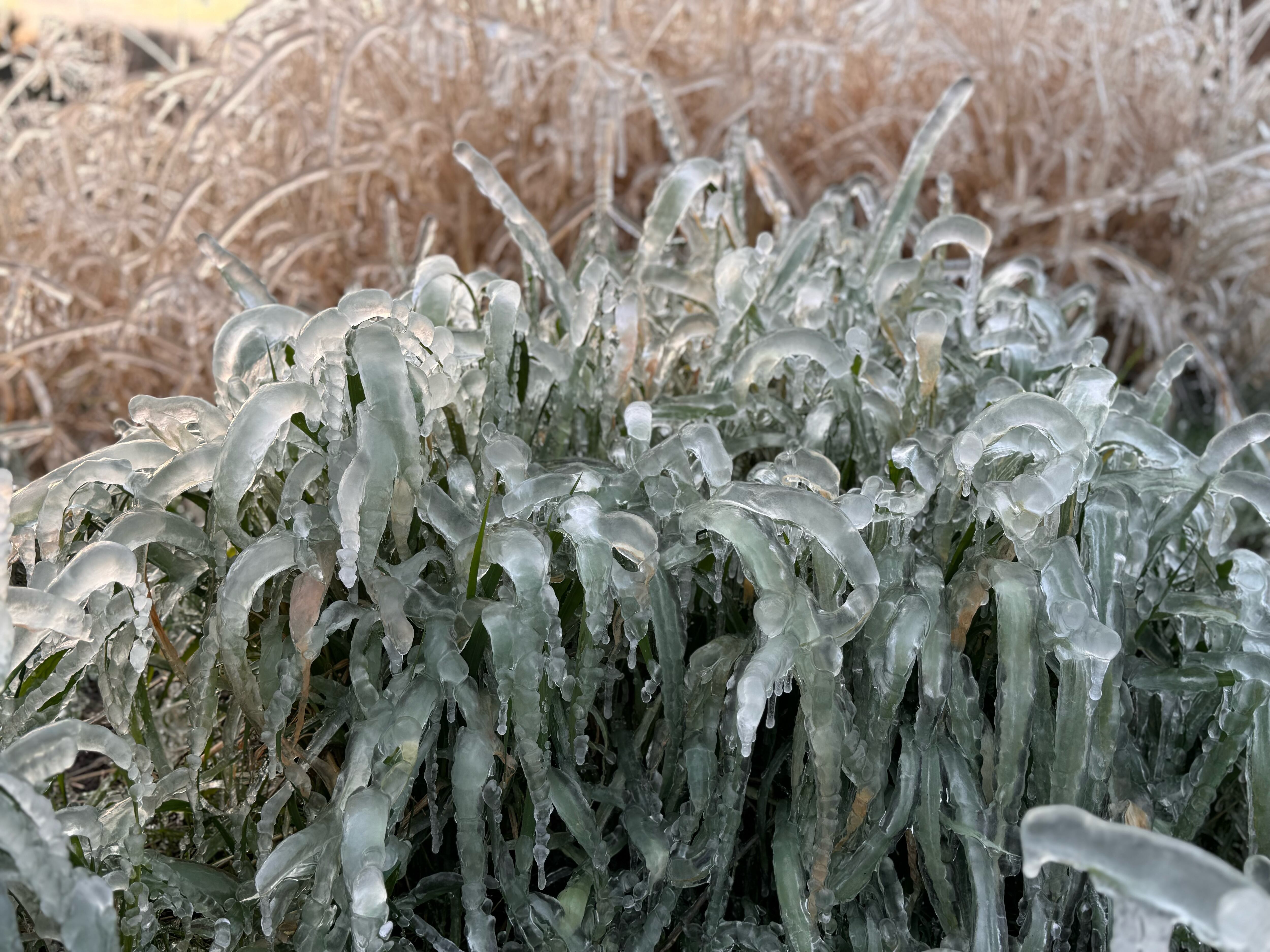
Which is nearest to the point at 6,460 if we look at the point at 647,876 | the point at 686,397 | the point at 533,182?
the point at 533,182

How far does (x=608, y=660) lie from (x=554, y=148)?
1423 millimetres

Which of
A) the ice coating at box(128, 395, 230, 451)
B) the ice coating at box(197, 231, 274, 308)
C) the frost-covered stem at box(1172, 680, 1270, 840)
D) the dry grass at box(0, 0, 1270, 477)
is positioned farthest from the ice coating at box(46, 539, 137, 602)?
the dry grass at box(0, 0, 1270, 477)

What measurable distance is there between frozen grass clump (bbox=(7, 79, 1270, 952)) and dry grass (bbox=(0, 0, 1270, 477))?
0.96m

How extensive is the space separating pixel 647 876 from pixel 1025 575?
11.7 inches

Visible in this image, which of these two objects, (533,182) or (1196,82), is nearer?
(533,182)

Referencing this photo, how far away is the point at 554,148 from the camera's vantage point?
1.88 metres

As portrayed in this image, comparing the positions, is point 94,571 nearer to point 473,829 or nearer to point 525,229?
point 473,829

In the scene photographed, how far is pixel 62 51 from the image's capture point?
2.03 metres

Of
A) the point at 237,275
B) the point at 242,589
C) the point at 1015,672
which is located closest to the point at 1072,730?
the point at 1015,672

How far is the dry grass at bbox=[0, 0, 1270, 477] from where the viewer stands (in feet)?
5.49

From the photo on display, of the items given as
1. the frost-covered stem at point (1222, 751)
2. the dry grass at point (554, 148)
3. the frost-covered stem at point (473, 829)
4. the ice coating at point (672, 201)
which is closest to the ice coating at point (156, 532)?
the frost-covered stem at point (473, 829)

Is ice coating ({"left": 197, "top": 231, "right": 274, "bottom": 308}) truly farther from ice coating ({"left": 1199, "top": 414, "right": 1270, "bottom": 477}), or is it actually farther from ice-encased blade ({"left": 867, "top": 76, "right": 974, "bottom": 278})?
ice coating ({"left": 1199, "top": 414, "right": 1270, "bottom": 477})

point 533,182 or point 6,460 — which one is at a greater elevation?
point 533,182

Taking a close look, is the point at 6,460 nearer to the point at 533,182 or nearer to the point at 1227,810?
the point at 533,182
